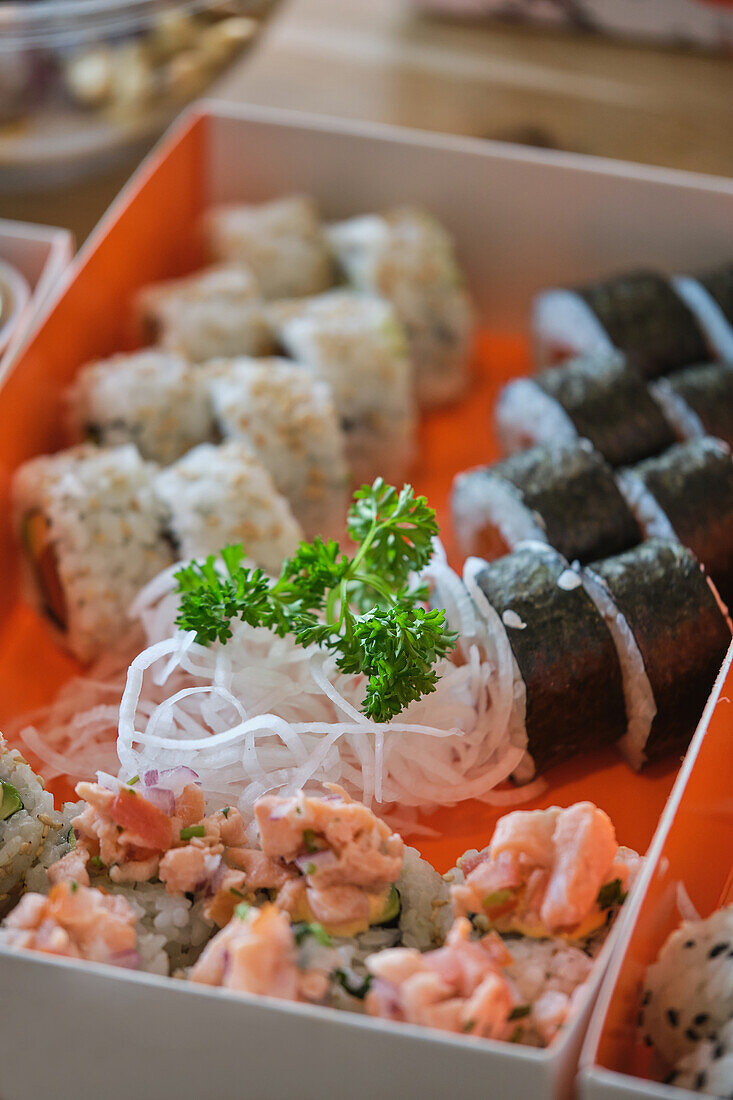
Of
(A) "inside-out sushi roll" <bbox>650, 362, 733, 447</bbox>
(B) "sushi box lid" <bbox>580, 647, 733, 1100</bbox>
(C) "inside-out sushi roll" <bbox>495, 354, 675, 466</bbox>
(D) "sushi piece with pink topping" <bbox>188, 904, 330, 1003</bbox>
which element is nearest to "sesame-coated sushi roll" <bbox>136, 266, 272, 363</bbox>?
(C) "inside-out sushi roll" <bbox>495, 354, 675, 466</bbox>

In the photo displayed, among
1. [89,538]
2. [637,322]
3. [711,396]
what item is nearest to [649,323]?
[637,322]

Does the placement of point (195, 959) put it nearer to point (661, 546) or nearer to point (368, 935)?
point (368, 935)

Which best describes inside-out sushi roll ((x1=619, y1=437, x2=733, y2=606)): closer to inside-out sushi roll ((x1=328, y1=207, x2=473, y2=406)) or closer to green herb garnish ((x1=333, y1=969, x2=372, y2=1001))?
inside-out sushi roll ((x1=328, y1=207, x2=473, y2=406))

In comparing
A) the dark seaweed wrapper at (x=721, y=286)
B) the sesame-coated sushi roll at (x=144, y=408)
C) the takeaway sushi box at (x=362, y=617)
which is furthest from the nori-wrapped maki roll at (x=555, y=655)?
the dark seaweed wrapper at (x=721, y=286)

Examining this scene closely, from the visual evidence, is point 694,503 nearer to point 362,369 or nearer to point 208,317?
point 362,369

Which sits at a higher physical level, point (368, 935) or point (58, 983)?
point (58, 983)

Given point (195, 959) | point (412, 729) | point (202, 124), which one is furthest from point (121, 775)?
point (202, 124)

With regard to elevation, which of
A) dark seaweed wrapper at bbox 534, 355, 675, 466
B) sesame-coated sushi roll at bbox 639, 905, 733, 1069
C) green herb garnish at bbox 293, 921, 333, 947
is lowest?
sesame-coated sushi roll at bbox 639, 905, 733, 1069

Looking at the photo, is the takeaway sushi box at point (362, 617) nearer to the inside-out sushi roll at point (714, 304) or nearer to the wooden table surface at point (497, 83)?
the inside-out sushi roll at point (714, 304)
